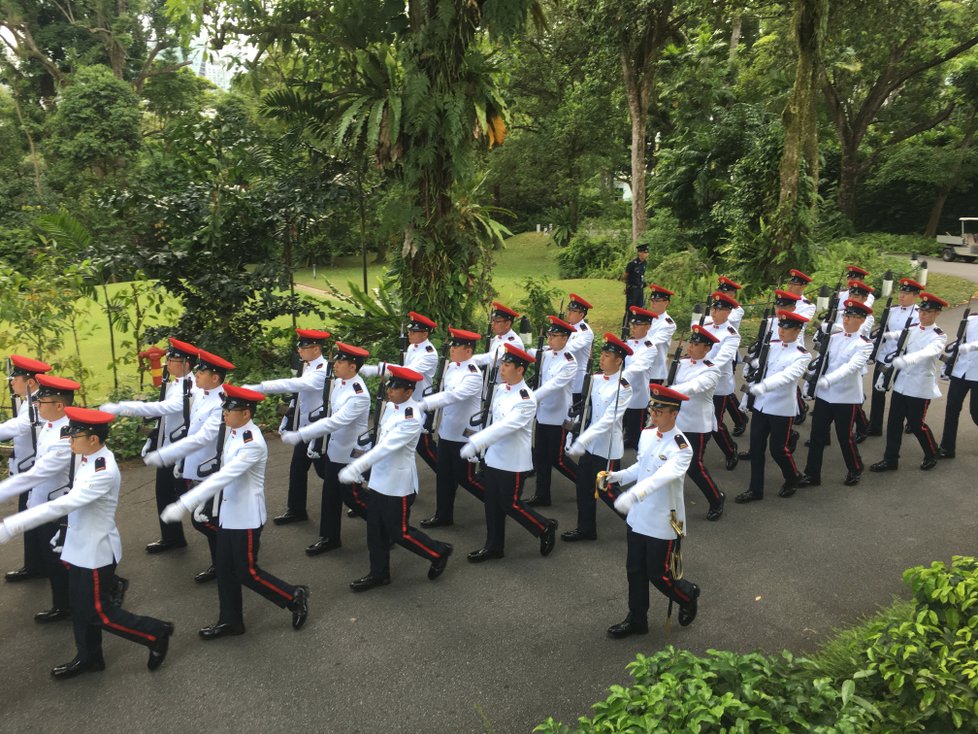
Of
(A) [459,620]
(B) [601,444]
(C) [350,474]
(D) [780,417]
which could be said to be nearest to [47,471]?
(C) [350,474]

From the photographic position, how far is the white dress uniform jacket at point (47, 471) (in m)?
4.65

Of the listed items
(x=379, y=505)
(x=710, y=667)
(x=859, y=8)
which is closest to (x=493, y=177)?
(x=859, y=8)

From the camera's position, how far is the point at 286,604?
190 inches

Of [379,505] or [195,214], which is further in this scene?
[195,214]

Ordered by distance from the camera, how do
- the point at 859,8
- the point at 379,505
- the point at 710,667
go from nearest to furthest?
the point at 710,667 < the point at 379,505 < the point at 859,8

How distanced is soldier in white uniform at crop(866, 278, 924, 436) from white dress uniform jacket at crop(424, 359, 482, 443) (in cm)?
478

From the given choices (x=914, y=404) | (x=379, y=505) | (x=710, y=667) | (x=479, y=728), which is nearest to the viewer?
(x=710, y=667)

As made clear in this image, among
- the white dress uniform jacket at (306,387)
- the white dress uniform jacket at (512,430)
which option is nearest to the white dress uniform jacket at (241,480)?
the white dress uniform jacket at (306,387)

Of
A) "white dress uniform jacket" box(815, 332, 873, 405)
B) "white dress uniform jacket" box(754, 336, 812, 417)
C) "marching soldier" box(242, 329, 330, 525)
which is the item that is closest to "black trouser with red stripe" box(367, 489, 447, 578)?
"marching soldier" box(242, 329, 330, 525)

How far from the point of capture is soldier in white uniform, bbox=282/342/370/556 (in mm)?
5812

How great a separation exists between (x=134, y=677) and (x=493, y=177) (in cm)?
2395

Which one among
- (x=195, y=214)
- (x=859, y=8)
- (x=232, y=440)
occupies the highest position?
(x=859, y=8)

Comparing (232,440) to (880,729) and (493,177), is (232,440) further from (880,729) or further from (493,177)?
(493,177)

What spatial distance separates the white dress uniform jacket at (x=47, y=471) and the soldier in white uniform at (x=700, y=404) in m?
4.60
